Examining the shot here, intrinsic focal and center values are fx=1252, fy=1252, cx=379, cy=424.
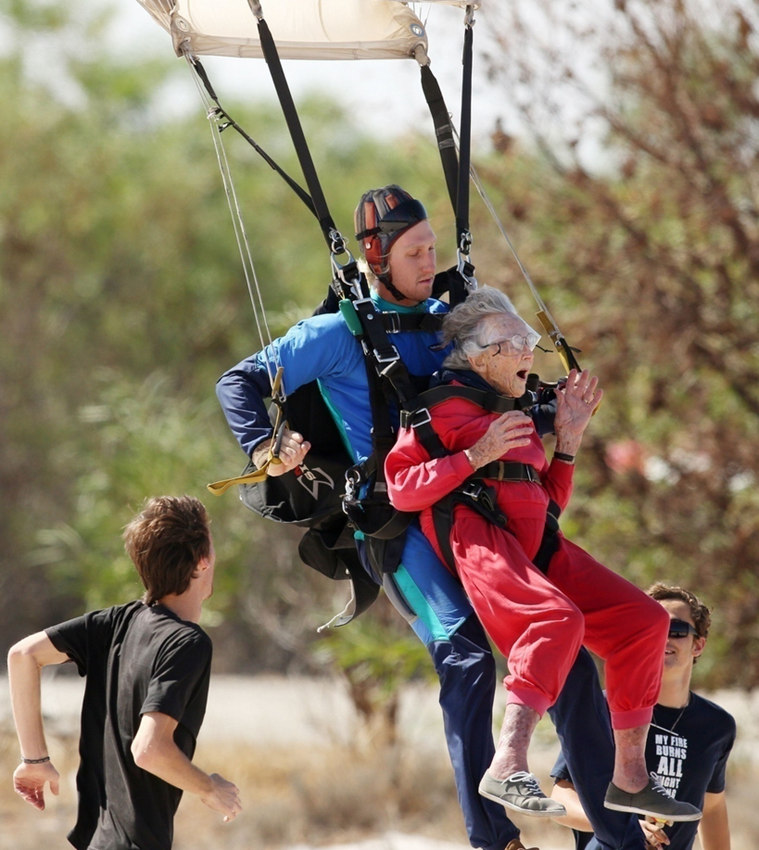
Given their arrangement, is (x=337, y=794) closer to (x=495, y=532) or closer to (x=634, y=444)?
(x=634, y=444)

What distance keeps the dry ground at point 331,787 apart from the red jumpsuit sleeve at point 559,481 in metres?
4.59

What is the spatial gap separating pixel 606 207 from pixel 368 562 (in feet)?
18.5

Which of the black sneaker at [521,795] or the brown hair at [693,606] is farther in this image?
the brown hair at [693,606]

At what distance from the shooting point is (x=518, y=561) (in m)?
2.94

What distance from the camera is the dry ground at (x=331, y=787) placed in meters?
7.72

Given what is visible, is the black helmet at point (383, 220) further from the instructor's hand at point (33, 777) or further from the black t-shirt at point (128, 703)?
the instructor's hand at point (33, 777)

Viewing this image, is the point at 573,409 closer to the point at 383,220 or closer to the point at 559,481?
the point at 559,481

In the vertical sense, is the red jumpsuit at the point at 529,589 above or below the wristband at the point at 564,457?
below

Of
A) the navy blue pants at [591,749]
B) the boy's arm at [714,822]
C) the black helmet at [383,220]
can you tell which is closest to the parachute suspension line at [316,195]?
the black helmet at [383,220]

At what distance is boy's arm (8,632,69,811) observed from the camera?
9.37 feet

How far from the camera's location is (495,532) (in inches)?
117

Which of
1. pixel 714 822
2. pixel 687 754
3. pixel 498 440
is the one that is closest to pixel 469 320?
pixel 498 440

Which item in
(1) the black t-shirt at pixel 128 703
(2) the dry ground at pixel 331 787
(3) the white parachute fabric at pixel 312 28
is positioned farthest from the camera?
(2) the dry ground at pixel 331 787

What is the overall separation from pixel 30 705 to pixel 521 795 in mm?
1132
